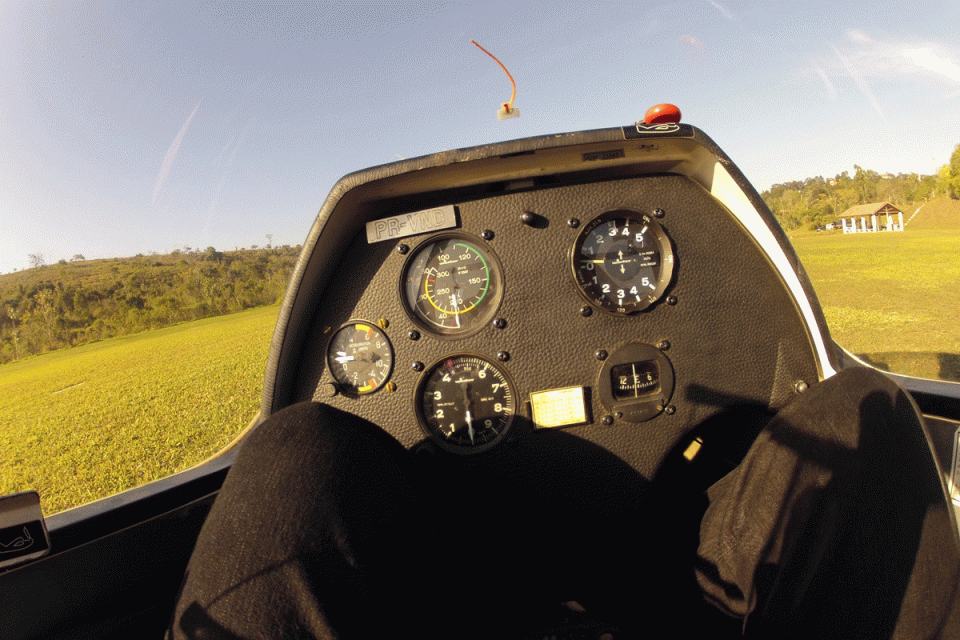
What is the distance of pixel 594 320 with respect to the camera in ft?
6.54

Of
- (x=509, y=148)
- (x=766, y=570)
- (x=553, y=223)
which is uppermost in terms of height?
(x=509, y=148)

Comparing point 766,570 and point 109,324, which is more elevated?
point 109,324

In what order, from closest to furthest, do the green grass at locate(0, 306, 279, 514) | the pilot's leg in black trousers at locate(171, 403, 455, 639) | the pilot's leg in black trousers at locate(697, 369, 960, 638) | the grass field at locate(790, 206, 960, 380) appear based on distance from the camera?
the pilot's leg in black trousers at locate(171, 403, 455, 639)
the pilot's leg in black trousers at locate(697, 369, 960, 638)
the green grass at locate(0, 306, 279, 514)
the grass field at locate(790, 206, 960, 380)

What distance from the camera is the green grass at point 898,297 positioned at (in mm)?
2234

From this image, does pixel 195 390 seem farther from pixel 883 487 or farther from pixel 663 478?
pixel 883 487

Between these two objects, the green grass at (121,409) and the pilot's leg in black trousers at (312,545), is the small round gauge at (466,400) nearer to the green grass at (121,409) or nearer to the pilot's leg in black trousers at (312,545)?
the green grass at (121,409)

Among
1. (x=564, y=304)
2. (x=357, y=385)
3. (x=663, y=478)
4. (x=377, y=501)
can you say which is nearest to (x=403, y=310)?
(x=357, y=385)

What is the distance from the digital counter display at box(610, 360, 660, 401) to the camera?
1.99m

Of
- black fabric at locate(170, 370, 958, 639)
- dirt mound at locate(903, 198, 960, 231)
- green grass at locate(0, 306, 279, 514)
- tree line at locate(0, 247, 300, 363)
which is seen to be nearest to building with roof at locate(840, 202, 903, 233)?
dirt mound at locate(903, 198, 960, 231)

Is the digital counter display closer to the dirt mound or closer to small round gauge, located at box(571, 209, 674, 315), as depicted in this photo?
small round gauge, located at box(571, 209, 674, 315)

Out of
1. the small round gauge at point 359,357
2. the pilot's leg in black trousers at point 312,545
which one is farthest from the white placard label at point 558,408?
the pilot's leg in black trousers at point 312,545

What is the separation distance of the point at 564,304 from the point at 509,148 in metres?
0.63

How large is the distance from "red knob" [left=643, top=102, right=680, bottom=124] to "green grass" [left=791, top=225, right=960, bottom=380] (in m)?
0.65

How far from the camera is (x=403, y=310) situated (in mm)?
1999
